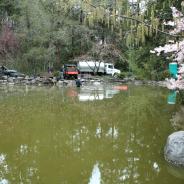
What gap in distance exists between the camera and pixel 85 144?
938 centimetres

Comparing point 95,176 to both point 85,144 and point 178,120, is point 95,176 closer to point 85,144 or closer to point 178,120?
point 85,144

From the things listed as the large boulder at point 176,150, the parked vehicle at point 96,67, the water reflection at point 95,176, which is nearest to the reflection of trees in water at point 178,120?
the large boulder at point 176,150

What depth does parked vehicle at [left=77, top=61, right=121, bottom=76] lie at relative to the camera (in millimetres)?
41281

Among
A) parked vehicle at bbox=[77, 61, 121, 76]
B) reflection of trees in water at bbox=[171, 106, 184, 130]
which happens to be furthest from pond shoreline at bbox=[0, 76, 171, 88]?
reflection of trees in water at bbox=[171, 106, 184, 130]

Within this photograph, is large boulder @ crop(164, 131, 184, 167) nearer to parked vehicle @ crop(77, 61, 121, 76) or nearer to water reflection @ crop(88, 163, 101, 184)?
water reflection @ crop(88, 163, 101, 184)

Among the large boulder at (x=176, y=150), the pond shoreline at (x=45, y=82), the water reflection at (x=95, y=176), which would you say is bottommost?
the pond shoreline at (x=45, y=82)

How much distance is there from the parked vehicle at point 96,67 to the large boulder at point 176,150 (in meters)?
33.3

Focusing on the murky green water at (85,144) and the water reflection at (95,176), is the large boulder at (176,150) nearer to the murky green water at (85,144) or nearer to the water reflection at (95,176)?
the murky green water at (85,144)

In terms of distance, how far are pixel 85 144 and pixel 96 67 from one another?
32.5 m

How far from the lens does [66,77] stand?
35312 mm

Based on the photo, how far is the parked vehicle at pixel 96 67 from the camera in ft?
135

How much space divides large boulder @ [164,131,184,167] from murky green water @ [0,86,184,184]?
22 centimetres

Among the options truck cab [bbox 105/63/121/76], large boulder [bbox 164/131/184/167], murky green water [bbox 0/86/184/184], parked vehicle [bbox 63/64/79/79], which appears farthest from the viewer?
truck cab [bbox 105/63/121/76]

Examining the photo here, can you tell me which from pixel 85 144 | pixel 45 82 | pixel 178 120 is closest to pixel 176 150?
pixel 85 144
